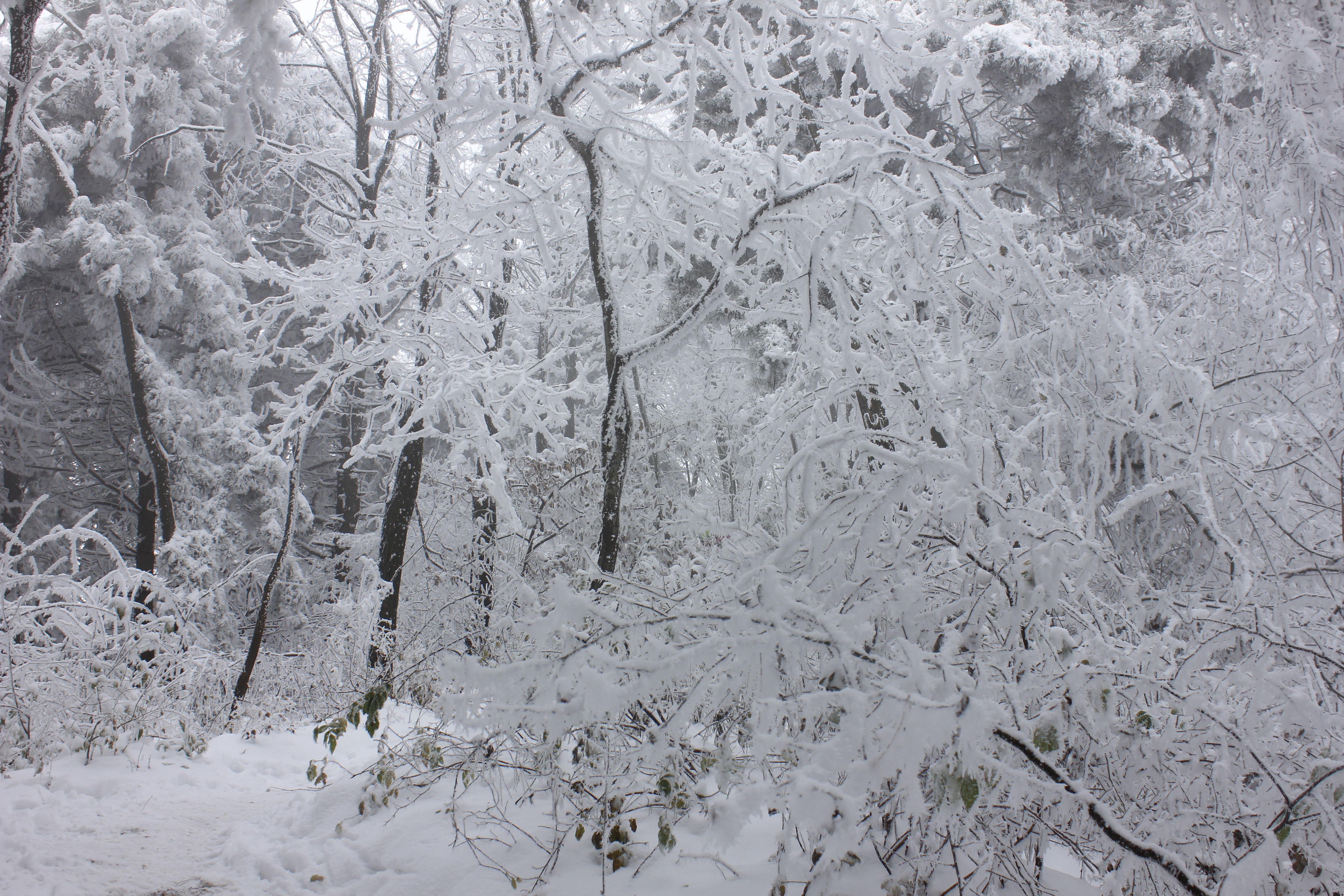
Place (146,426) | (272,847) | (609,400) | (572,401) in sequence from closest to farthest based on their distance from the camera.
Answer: (272,847) < (609,400) < (146,426) < (572,401)

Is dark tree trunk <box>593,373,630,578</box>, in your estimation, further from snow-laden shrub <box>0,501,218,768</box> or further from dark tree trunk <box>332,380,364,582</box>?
dark tree trunk <box>332,380,364,582</box>

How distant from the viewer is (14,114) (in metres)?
4.20

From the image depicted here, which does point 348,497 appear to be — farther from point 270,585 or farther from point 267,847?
point 267,847

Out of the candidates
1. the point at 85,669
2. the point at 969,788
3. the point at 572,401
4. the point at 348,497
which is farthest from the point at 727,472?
the point at 969,788

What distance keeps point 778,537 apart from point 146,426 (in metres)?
11.3

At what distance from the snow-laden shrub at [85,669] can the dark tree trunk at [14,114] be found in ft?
7.08

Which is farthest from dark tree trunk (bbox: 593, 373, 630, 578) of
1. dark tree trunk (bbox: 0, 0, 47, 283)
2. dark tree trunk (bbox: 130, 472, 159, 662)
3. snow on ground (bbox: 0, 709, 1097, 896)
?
dark tree trunk (bbox: 130, 472, 159, 662)

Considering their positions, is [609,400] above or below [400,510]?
above

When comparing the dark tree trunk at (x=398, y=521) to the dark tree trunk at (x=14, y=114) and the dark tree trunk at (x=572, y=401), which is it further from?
the dark tree trunk at (x=572, y=401)

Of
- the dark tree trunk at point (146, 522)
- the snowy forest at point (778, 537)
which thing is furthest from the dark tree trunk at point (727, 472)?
the dark tree trunk at point (146, 522)

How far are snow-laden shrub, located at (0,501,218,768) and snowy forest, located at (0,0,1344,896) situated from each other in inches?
1.7

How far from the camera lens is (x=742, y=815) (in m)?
1.73

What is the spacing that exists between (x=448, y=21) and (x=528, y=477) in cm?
450

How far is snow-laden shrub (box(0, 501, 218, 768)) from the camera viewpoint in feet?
16.1
